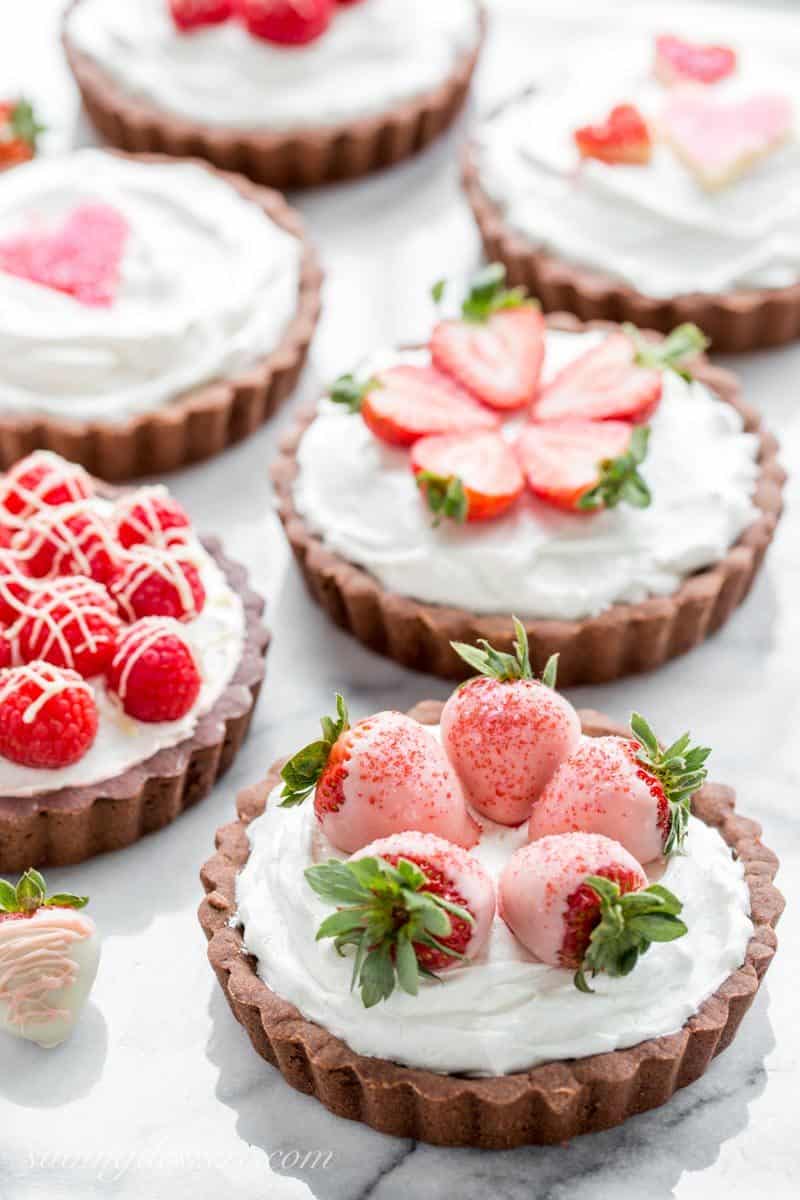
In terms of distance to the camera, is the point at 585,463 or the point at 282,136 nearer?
the point at 585,463

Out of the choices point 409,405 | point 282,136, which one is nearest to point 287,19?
point 282,136

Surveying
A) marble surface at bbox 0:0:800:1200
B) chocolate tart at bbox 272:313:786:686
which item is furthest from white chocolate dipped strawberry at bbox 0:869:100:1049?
chocolate tart at bbox 272:313:786:686

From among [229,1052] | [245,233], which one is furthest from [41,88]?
[229,1052]

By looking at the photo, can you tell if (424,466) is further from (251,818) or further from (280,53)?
(280,53)

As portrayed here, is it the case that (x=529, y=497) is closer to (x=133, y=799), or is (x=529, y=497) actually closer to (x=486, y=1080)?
(x=133, y=799)

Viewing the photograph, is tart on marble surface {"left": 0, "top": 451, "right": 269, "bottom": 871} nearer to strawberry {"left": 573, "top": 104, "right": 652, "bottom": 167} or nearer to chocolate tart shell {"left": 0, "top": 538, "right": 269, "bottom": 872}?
chocolate tart shell {"left": 0, "top": 538, "right": 269, "bottom": 872}
